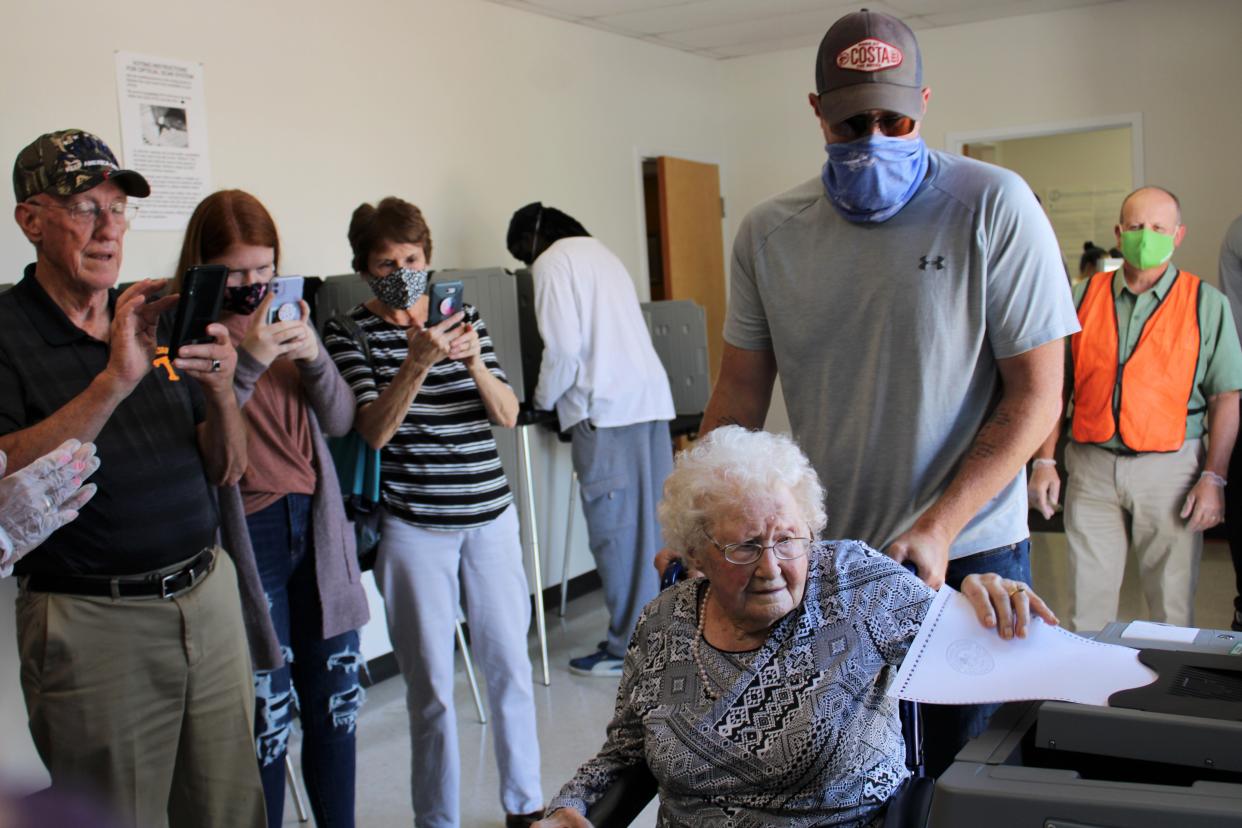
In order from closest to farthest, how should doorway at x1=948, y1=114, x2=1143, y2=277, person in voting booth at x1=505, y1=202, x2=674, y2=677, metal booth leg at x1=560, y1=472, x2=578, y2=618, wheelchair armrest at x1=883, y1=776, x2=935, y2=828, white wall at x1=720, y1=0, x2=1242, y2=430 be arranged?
1. wheelchair armrest at x1=883, y1=776, x2=935, y2=828
2. person in voting booth at x1=505, y1=202, x2=674, y2=677
3. metal booth leg at x1=560, y1=472, x2=578, y2=618
4. white wall at x1=720, y1=0, x2=1242, y2=430
5. doorway at x1=948, y1=114, x2=1143, y2=277

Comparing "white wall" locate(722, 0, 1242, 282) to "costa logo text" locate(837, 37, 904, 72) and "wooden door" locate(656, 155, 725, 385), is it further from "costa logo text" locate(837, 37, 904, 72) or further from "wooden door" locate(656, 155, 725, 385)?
"costa logo text" locate(837, 37, 904, 72)

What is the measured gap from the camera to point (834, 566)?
63.7 inches

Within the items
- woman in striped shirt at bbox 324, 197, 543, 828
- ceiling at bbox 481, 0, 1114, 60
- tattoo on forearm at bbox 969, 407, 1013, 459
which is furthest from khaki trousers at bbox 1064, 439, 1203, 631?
ceiling at bbox 481, 0, 1114, 60

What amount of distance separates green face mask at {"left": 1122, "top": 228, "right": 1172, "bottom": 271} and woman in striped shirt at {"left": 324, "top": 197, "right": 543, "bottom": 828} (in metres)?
2.01

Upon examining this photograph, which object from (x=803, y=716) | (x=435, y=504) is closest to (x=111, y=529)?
(x=435, y=504)

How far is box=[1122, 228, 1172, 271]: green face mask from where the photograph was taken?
139 inches

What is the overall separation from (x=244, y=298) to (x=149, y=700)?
81 centimetres

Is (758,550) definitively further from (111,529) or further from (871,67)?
(111,529)

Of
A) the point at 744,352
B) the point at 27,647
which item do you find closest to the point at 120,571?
the point at 27,647

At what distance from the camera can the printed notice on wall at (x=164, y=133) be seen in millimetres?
3604

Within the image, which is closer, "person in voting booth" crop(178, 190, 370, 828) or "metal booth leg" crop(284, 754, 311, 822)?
"person in voting booth" crop(178, 190, 370, 828)

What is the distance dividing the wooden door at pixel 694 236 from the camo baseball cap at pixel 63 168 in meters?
4.48

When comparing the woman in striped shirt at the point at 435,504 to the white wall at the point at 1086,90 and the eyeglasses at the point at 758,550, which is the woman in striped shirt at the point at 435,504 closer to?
the eyeglasses at the point at 758,550

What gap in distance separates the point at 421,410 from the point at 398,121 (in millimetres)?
2287
